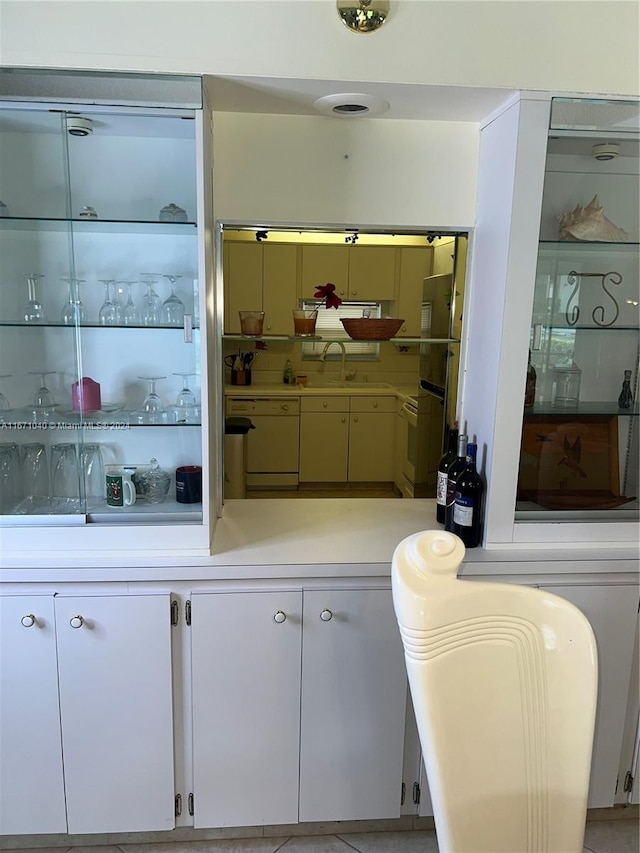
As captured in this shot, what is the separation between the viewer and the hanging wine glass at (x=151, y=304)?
1821 millimetres

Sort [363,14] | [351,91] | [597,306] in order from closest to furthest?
→ [363,14], [351,91], [597,306]

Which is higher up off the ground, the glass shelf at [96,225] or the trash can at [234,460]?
the glass shelf at [96,225]

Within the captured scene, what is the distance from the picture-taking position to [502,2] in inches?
58.7

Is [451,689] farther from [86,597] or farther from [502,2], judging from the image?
[502,2]

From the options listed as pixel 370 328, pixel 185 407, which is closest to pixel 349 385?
pixel 370 328

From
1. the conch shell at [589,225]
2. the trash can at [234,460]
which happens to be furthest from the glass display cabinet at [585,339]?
the trash can at [234,460]

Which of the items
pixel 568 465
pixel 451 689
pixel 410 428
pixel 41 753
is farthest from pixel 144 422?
pixel 410 428

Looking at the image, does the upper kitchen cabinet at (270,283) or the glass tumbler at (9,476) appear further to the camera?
the upper kitchen cabinet at (270,283)

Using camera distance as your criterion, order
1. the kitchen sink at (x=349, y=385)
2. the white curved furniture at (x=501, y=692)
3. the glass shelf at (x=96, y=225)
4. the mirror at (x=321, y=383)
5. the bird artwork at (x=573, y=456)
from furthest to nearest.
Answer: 1. the kitchen sink at (x=349, y=385)
2. the mirror at (x=321, y=383)
3. the bird artwork at (x=573, y=456)
4. the glass shelf at (x=96, y=225)
5. the white curved furniture at (x=501, y=692)

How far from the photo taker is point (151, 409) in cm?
187

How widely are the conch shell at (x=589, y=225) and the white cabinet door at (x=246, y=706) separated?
1359 millimetres

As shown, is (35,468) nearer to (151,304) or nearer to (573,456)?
(151,304)

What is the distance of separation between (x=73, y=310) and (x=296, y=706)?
4.39 feet

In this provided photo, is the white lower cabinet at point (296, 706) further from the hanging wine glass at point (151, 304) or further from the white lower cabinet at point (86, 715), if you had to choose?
the hanging wine glass at point (151, 304)
